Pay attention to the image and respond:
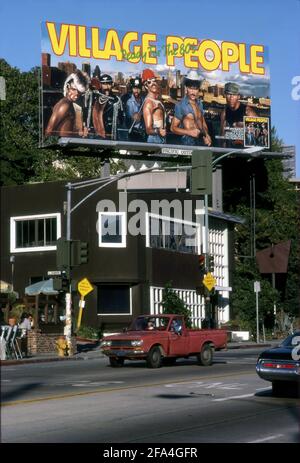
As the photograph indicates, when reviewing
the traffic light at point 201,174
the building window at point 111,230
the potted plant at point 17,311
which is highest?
the building window at point 111,230

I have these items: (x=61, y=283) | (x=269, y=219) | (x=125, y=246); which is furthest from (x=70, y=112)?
(x=61, y=283)

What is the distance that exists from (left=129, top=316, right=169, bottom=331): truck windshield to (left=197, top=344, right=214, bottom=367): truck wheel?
5.28ft

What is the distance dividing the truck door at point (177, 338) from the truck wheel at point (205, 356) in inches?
31.5

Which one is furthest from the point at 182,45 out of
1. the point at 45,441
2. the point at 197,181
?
the point at 45,441

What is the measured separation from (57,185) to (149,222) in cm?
1050

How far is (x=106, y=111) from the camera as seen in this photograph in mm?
59906

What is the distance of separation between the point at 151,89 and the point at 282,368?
145 ft

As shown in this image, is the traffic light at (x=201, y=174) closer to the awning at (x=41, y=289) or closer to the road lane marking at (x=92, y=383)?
the road lane marking at (x=92, y=383)

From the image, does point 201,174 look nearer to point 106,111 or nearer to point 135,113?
point 106,111

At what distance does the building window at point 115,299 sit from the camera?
171ft

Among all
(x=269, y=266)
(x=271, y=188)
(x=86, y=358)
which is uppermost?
(x=271, y=188)

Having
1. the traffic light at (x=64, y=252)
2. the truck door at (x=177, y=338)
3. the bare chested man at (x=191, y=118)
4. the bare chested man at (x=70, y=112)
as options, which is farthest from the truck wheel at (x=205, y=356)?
the bare chested man at (x=191, y=118)

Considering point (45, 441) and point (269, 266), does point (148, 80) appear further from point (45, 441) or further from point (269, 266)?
point (45, 441)

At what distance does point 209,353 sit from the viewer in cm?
3042
